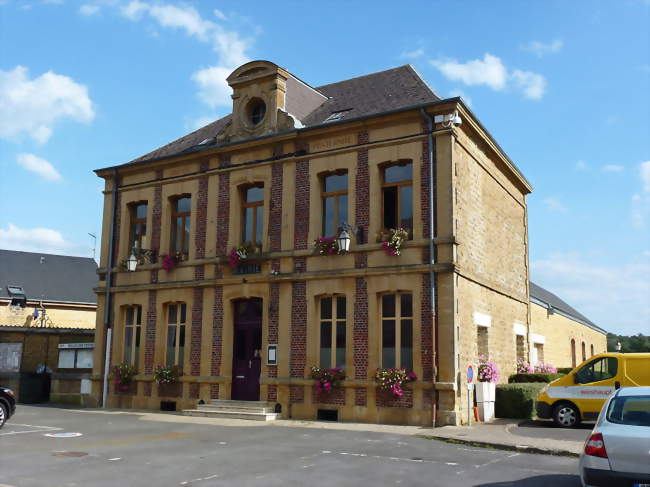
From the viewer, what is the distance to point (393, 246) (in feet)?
55.6

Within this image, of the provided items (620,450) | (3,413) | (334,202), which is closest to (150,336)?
(3,413)

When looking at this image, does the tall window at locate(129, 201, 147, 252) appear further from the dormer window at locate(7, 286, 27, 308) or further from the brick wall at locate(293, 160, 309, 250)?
the dormer window at locate(7, 286, 27, 308)

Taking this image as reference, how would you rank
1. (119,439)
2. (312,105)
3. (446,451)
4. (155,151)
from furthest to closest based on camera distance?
(155,151)
(312,105)
(119,439)
(446,451)

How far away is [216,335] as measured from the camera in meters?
19.8

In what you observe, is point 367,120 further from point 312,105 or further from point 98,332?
point 98,332

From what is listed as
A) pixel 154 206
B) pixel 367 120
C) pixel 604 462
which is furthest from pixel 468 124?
pixel 604 462

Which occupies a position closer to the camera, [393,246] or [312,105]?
[393,246]

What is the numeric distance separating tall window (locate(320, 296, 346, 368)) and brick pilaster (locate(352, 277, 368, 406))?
480 mm

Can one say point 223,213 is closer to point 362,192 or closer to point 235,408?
point 362,192

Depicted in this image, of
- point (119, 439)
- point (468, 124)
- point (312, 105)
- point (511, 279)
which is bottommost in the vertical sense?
point (119, 439)

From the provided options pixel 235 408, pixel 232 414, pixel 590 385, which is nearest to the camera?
pixel 590 385

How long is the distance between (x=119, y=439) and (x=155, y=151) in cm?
1274

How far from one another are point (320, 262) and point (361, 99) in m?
5.33

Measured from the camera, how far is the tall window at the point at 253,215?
20.0 meters
